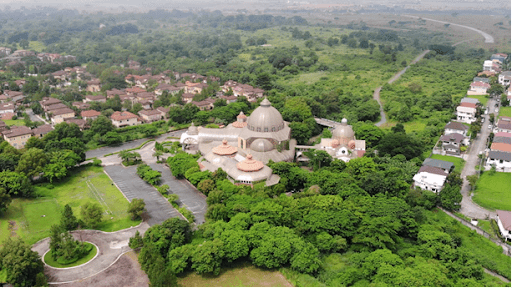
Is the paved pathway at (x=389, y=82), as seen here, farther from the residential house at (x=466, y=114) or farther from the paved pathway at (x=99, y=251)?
the paved pathway at (x=99, y=251)

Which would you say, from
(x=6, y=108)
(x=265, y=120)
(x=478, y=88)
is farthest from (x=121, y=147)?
(x=478, y=88)

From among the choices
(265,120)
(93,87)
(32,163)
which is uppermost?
(265,120)

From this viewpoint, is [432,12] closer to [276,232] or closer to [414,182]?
[414,182]

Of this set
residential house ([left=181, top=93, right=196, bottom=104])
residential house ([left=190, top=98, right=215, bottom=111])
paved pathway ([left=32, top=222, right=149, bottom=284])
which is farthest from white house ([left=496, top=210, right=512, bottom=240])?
residential house ([left=181, top=93, right=196, bottom=104])

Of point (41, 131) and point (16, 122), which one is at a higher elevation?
point (41, 131)

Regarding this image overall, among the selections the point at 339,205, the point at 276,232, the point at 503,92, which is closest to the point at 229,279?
the point at 276,232

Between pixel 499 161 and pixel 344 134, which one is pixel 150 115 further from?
pixel 499 161

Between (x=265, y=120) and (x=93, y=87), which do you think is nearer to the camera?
(x=265, y=120)

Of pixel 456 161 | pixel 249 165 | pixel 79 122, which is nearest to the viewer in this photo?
pixel 249 165
